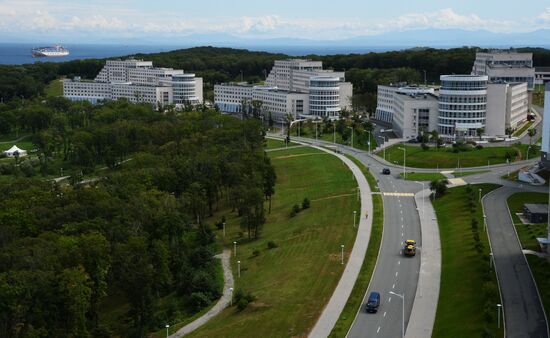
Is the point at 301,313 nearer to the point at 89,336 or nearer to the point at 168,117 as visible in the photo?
the point at 89,336

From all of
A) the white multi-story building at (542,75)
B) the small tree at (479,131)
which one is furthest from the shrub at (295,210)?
the white multi-story building at (542,75)

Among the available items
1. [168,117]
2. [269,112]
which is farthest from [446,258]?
[269,112]

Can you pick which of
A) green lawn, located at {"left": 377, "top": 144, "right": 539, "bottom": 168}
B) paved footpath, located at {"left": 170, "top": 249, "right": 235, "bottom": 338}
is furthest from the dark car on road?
green lawn, located at {"left": 377, "top": 144, "right": 539, "bottom": 168}

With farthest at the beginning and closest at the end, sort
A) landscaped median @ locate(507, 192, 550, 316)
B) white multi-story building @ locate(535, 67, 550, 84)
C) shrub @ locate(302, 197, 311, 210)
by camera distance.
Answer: white multi-story building @ locate(535, 67, 550, 84) < shrub @ locate(302, 197, 311, 210) < landscaped median @ locate(507, 192, 550, 316)

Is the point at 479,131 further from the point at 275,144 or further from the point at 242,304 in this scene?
the point at 242,304

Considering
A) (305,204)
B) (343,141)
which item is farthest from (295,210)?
(343,141)

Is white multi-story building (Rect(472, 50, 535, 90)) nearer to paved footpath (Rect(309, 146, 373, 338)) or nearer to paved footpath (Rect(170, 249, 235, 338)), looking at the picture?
paved footpath (Rect(309, 146, 373, 338))
